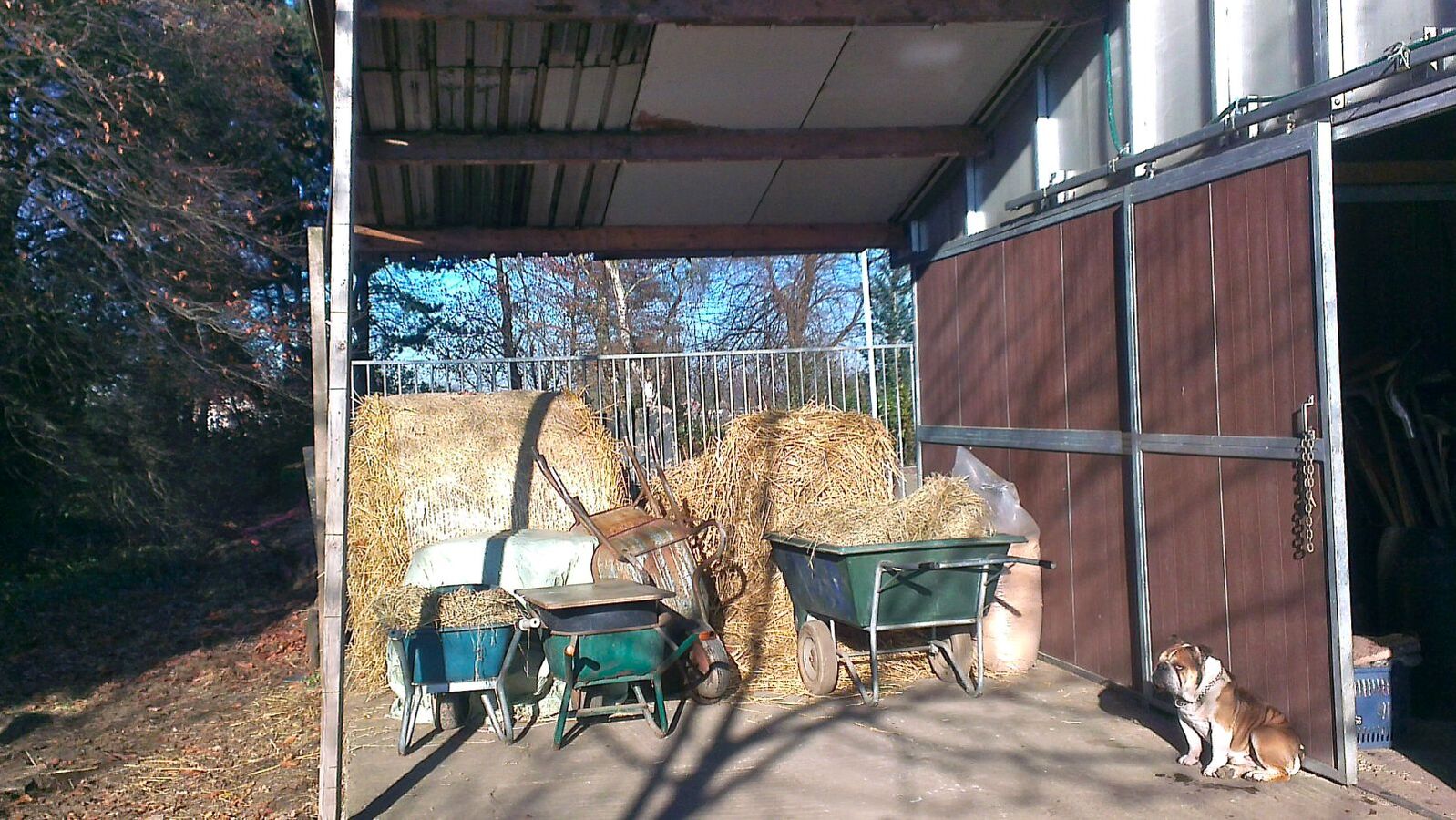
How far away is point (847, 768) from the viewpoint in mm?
5414

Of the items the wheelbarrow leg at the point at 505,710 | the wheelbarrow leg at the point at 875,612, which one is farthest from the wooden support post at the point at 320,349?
the wheelbarrow leg at the point at 875,612

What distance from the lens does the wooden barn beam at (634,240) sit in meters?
9.11

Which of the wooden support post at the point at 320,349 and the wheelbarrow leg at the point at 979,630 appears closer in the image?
the wooden support post at the point at 320,349

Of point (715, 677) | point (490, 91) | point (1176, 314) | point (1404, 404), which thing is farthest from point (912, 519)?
point (490, 91)

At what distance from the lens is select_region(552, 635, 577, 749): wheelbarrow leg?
560 centimetres

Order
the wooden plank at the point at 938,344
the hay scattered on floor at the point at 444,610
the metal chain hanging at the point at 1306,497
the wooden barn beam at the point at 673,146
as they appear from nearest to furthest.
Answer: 1. the metal chain hanging at the point at 1306,497
2. the hay scattered on floor at the point at 444,610
3. the wooden barn beam at the point at 673,146
4. the wooden plank at the point at 938,344

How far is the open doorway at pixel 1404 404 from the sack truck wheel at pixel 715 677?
3.08 meters

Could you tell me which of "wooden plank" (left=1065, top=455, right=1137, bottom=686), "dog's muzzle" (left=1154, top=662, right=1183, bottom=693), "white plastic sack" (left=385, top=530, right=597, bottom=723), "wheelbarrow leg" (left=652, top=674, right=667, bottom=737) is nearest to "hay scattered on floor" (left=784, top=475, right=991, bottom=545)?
"wooden plank" (left=1065, top=455, right=1137, bottom=686)

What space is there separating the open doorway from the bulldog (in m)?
0.58

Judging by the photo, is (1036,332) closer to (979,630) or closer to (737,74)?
(979,630)

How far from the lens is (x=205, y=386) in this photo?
12484mm

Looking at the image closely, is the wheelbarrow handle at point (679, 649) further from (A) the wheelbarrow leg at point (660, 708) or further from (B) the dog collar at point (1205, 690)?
(B) the dog collar at point (1205, 690)

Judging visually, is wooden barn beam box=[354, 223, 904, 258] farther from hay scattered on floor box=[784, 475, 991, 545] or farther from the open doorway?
the open doorway

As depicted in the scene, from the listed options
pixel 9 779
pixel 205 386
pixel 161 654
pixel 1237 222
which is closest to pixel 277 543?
pixel 205 386
